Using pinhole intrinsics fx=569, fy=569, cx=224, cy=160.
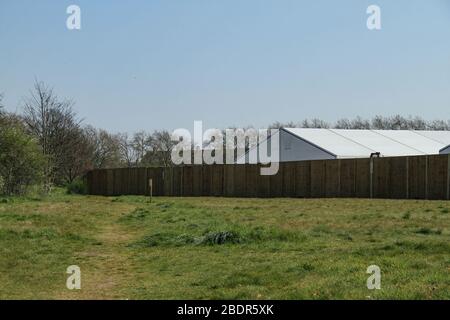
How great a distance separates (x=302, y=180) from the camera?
107ft

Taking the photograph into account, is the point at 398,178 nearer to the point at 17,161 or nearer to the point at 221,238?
the point at 17,161

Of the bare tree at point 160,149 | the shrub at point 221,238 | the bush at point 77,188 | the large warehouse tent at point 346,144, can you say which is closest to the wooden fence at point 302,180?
the bush at point 77,188

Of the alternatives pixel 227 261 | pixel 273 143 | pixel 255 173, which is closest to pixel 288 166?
pixel 255 173

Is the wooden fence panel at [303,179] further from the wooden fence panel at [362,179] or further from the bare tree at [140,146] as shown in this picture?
the bare tree at [140,146]

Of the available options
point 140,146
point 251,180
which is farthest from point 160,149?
point 251,180

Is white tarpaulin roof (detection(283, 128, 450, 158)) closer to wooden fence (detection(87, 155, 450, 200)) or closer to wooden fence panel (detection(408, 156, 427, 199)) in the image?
wooden fence (detection(87, 155, 450, 200))

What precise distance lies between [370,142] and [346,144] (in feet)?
A: 10.7

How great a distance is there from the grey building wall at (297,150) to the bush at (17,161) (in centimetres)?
2038

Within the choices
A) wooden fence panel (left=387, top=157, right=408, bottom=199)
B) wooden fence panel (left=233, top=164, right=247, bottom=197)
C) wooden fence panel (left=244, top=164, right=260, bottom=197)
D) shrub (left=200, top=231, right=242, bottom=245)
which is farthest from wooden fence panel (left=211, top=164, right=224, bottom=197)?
shrub (left=200, top=231, right=242, bottom=245)

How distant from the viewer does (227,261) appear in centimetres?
905

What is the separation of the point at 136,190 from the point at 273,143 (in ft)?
38.3

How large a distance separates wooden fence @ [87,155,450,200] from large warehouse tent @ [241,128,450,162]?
7135 millimetres

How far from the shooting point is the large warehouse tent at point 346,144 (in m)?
40.7

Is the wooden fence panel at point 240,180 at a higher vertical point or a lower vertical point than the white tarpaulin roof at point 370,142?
lower
